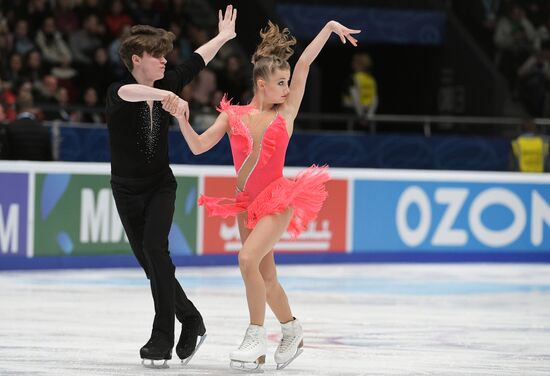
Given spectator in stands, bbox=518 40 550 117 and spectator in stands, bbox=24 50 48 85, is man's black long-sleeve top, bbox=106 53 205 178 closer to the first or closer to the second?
spectator in stands, bbox=24 50 48 85

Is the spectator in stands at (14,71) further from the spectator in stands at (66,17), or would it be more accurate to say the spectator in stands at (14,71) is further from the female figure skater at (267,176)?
the female figure skater at (267,176)

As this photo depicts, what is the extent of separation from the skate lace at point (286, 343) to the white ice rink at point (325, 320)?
0.11m

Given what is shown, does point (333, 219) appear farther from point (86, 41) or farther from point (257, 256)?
point (257, 256)

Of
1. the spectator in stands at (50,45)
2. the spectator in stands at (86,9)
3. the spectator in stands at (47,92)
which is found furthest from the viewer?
the spectator in stands at (86,9)

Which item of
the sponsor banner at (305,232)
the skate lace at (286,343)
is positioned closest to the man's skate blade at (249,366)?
the skate lace at (286,343)

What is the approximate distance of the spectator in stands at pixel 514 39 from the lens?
19.1m

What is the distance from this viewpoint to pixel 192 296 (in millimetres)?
9578

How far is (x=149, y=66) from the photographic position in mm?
5836

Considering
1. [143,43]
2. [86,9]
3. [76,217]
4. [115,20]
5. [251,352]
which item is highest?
[86,9]

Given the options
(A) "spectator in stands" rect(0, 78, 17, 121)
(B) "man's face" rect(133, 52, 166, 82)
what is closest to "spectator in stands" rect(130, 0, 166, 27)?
(A) "spectator in stands" rect(0, 78, 17, 121)

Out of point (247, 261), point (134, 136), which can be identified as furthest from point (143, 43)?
point (247, 261)

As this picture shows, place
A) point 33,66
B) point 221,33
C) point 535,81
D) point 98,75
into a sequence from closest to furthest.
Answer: point 221,33
point 33,66
point 98,75
point 535,81

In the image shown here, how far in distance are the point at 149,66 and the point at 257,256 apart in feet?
3.38

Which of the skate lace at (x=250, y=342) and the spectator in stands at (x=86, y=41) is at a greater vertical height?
the spectator in stands at (x=86, y=41)
